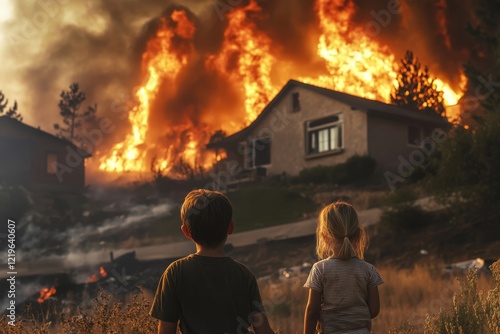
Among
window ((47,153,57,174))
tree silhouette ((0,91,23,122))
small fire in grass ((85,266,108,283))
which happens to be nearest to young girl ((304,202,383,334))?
small fire in grass ((85,266,108,283))

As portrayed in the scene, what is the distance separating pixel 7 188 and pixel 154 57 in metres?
23.1

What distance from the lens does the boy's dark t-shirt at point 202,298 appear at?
396cm

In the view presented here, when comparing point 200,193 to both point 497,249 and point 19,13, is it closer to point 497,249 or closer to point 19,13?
point 497,249

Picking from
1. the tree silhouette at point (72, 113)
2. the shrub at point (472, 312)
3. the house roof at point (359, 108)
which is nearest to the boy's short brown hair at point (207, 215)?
the shrub at point (472, 312)

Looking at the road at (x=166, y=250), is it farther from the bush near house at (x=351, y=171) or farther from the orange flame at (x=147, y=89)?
the orange flame at (x=147, y=89)

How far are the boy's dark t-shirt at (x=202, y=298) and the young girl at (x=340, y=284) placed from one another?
1069 millimetres

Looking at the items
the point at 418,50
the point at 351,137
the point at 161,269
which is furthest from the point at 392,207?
the point at 418,50

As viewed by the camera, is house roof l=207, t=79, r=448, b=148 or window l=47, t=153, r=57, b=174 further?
window l=47, t=153, r=57, b=174

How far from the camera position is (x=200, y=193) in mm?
4004

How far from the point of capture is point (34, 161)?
3731 cm

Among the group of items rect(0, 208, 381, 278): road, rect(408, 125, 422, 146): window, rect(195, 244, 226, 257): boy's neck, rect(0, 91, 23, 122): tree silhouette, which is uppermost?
rect(0, 91, 23, 122): tree silhouette

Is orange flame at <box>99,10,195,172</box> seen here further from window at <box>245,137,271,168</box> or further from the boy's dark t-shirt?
the boy's dark t-shirt

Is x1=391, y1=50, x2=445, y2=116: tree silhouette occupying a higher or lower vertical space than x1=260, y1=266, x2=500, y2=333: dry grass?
higher

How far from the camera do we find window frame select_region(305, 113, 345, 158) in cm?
3406
